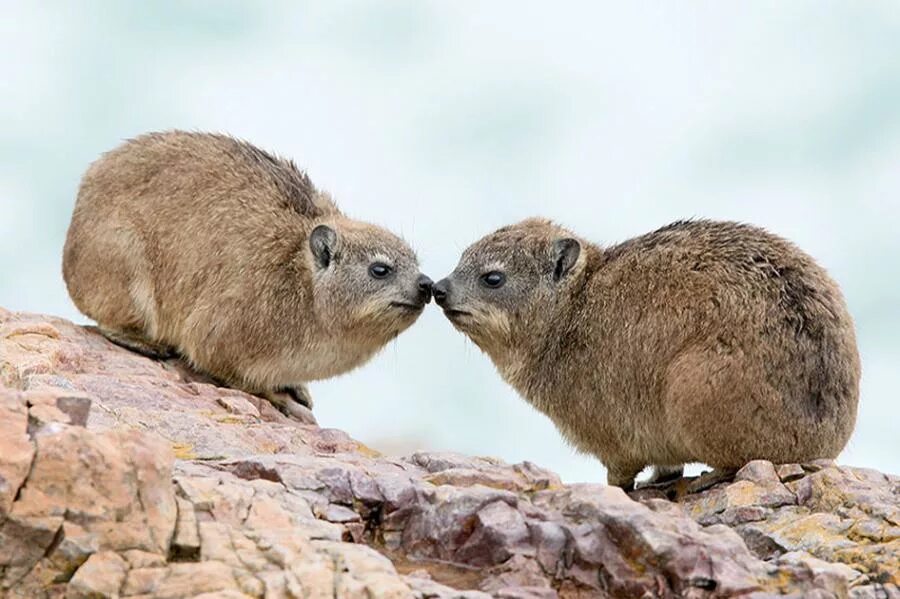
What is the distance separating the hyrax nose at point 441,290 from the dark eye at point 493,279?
41 centimetres

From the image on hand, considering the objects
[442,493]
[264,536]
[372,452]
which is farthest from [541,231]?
[264,536]

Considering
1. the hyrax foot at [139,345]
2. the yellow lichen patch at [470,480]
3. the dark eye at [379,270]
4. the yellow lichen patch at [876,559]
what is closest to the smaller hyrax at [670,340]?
the dark eye at [379,270]

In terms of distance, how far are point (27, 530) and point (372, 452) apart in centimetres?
481

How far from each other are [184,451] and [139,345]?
470cm

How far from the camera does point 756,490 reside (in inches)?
397

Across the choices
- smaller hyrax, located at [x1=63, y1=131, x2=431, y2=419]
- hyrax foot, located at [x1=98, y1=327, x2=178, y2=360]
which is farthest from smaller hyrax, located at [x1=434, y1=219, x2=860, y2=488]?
hyrax foot, located at [x1=98, y1=327, x2=178, y2=360]

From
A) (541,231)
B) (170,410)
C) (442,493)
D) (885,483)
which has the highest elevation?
(541,231)

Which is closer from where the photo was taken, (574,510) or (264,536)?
(264,536)

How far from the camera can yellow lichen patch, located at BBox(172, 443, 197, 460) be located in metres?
9.25

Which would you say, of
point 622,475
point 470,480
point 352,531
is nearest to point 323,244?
point 622,475

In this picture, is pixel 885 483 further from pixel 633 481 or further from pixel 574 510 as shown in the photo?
pixel 574 510

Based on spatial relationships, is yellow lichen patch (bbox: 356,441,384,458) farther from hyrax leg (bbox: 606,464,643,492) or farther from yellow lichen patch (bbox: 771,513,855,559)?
yellow lichen patch (bbox: 771,513,855,559)

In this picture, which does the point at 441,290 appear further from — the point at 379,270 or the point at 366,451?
the point at 366,451

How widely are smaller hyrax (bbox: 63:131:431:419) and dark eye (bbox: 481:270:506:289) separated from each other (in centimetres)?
100
